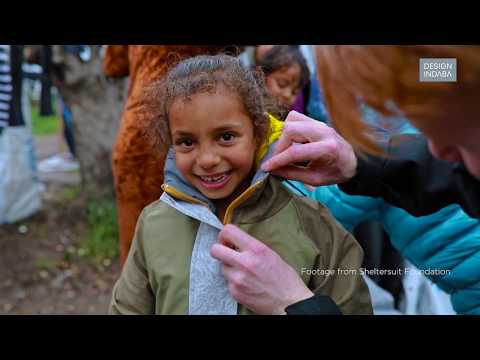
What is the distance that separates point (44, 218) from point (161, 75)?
1.44m

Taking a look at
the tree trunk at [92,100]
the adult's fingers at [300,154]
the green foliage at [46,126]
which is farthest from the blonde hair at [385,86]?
the green foliage at [46,126]

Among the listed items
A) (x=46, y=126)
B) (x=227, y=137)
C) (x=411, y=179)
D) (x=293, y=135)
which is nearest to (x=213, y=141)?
(x=227, y=137)

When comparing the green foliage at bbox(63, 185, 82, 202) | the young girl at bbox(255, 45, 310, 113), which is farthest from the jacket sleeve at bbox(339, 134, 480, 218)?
the green foliage at bbox(63, 185, 82, 202)

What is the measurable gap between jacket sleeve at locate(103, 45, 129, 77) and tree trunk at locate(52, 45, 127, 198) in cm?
80

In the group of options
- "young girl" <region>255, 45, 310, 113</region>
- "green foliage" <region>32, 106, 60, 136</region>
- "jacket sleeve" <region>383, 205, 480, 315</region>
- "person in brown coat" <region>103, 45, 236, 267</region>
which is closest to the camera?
"jacket sleeve" <region>383, 205, 480, 315</region>

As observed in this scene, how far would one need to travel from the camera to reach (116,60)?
1481 mm

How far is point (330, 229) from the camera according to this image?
1.05 meters

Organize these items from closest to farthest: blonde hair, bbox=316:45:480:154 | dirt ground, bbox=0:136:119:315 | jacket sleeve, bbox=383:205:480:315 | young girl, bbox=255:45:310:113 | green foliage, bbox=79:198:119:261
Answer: blonde hair, bbox=316:45:480:154, jacket sleeve, bbox=383:205:480:315, young girl, bbox=255:45:310:113, dirt ground, bbox=0:136:119:315, green foliage, bbox=79:198:119:261

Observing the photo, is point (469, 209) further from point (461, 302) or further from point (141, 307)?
point (141, 307)

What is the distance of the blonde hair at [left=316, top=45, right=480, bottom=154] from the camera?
0.81 m

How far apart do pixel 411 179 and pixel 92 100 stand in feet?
5.42

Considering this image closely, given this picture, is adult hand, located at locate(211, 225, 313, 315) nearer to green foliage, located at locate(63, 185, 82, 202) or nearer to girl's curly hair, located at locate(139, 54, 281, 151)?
girl's curly hair, located at locate(139, 54, 281, 151)

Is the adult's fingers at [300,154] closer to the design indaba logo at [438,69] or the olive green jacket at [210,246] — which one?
the olive green jacket at [210,246]
